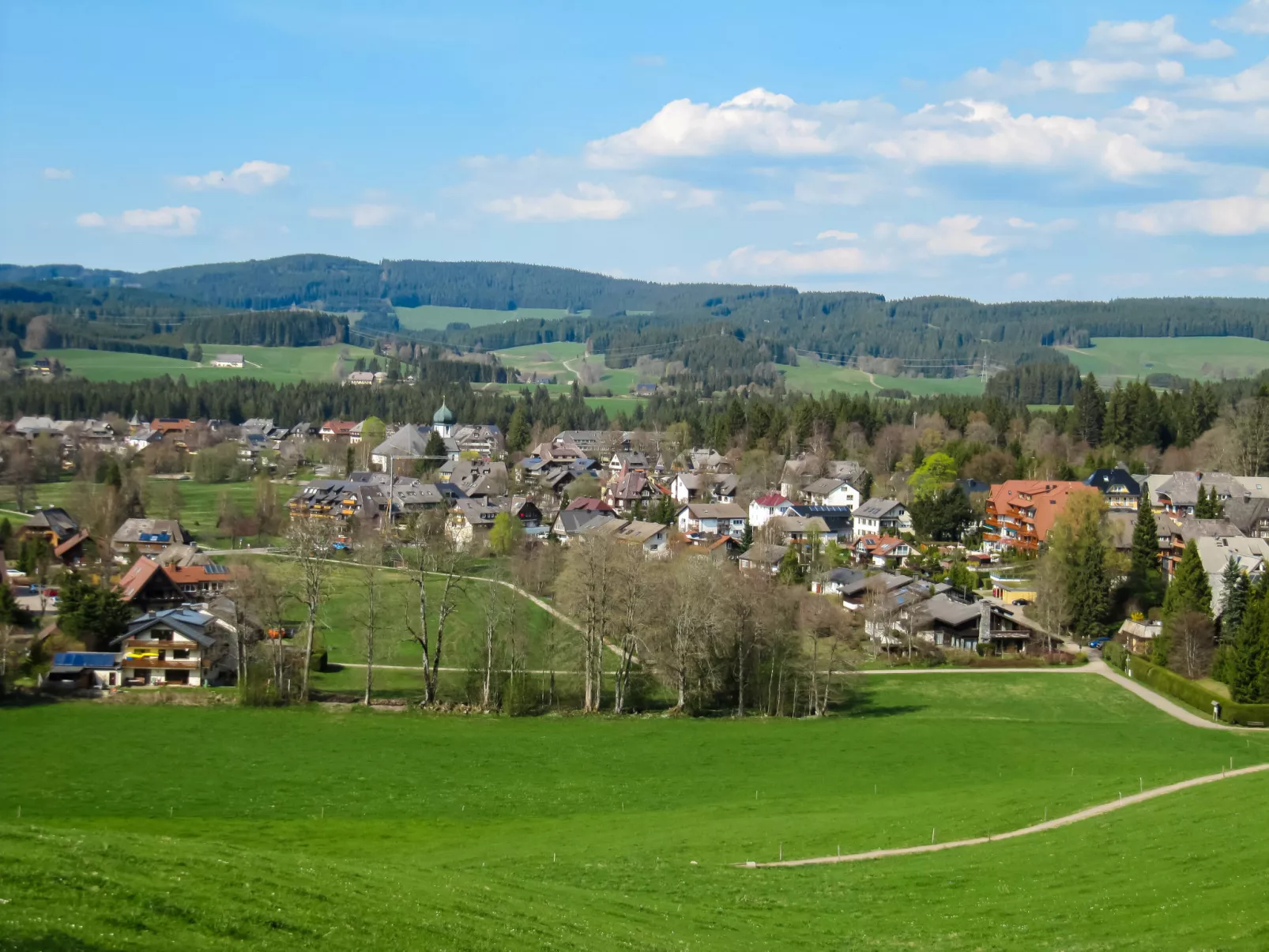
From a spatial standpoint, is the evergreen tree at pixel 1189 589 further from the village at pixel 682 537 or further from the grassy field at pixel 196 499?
the grassy field at pixel 196 499

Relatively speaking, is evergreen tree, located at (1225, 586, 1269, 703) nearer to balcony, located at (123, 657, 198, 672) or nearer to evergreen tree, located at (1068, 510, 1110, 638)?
evergreen tree, located at (1068, 510, 1110, 638)

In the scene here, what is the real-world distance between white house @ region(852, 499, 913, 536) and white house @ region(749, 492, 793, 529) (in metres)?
4.98

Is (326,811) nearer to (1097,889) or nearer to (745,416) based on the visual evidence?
(1097,889)

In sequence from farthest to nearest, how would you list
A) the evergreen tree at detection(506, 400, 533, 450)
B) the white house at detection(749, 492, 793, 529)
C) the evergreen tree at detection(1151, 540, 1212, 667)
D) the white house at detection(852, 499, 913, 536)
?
the evergreen tree at detection(506, 400, 533, 450)
the white house at detection(749, 492, 793, 529)
the white house at detection(852, 499, 913, 536)
the evergreen tree at detection(1151, 540, 1212, 667)

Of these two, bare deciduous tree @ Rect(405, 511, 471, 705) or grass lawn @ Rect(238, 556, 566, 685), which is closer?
bare deciduous tree @ Rect(405, 511, 471, 705)

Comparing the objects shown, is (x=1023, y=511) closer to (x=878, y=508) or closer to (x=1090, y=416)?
(x=878, y=508)

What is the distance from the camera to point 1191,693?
140 feet

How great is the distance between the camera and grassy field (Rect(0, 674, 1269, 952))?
45.7 ft

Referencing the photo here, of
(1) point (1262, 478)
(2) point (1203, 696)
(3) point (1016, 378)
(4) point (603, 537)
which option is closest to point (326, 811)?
(4) point (603, 537)

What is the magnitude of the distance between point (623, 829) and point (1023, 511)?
52.5 m

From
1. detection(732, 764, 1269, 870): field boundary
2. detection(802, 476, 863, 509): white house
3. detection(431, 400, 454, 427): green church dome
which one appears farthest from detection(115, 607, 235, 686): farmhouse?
detection(431, 400, 454, 427): green church dome

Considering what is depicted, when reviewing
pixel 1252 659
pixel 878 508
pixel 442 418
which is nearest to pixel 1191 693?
pixel 1252 659

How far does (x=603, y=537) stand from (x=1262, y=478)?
48.1 m

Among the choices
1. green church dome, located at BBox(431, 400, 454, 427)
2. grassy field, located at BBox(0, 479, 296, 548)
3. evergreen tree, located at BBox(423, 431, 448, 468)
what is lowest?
grassy field, located at BBox(0, 479, 296, 548)
